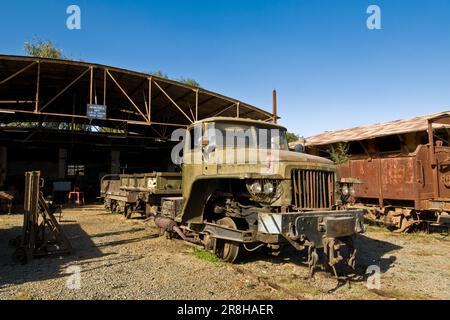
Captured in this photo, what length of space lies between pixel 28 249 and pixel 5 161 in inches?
675

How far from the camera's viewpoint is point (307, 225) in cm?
473

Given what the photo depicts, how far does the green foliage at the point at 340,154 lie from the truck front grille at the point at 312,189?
29.7ft

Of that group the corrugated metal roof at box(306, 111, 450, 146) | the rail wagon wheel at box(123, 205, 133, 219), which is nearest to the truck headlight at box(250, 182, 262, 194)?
the rail wagon wheel at box(123, 205, 133, 219)

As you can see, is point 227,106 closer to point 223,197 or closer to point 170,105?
point 170,105

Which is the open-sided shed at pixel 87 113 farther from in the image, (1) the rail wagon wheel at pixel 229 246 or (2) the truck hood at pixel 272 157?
(1) the rail wagon wheel at pixel 229 246

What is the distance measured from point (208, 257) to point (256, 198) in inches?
76.1

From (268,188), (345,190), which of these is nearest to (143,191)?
(268,188)

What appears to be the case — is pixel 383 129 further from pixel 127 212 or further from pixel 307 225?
pixel 307 225

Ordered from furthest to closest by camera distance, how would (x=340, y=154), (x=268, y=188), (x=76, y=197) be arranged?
1. (x=76, y=197)
2. (x=340, y=154)
3. (x=268, y=188)

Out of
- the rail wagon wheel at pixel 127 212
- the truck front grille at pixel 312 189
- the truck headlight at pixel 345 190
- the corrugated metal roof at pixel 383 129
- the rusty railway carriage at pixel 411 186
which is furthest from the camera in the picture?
the corrugated metal roof at pixel 383 129

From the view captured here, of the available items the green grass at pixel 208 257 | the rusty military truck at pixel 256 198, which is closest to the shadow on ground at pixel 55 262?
the green grass at pixel 208 257

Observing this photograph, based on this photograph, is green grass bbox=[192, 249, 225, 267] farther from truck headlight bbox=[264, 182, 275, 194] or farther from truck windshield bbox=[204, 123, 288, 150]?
truck windshield bbox=[204, 123, 288, 150]

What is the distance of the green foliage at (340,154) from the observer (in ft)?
46.6
